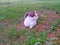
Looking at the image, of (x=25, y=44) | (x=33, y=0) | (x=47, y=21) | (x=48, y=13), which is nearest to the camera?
(x=25, y=44)

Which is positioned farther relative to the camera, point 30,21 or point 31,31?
point 30,21

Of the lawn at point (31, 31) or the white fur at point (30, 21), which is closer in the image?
the lawn at point (31, 31)

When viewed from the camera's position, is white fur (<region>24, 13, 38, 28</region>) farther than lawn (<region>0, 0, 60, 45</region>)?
Yes

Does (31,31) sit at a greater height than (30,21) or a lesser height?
lesser

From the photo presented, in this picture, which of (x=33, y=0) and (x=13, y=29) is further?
(x=33, y=0)

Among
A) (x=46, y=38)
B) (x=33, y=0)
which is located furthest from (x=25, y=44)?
(x=33, y=0)

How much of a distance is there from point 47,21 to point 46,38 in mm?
1598

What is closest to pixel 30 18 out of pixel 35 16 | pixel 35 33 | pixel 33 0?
pixel 35 16

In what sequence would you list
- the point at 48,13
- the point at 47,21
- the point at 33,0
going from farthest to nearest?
the point at 33,0 < the point at 48,13 < the point at 47,21

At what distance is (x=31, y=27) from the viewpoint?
22.3 ft

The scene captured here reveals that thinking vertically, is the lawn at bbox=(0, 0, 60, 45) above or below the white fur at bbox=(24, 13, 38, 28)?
below

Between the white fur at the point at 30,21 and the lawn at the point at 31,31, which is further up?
the white fur at the point at 30,21

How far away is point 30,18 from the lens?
6812 millimetres

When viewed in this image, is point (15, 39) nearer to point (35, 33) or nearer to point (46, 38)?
point (35, 33)
